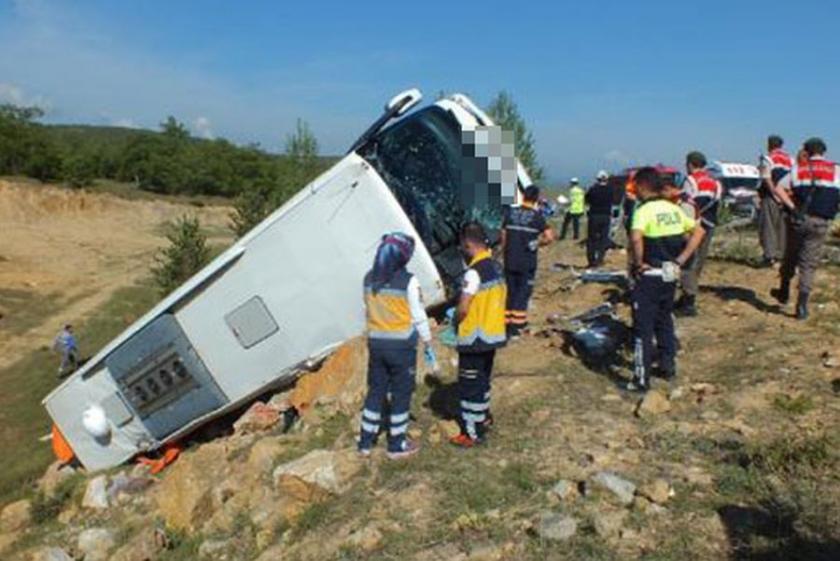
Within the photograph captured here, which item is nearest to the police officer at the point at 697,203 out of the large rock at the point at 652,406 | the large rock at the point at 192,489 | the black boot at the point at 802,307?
the black boot at the point at 802,307

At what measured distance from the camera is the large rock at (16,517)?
7671 mm

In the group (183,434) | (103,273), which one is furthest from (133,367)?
(103,273)

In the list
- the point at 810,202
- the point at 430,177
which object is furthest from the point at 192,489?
the point at 810,202

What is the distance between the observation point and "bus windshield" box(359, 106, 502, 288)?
741cm

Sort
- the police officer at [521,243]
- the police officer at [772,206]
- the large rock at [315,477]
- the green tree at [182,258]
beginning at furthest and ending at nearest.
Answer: the green tree at [182,258] → the police officer at [772,206] → the police officer at [521,243] → the large rock at [315,477]

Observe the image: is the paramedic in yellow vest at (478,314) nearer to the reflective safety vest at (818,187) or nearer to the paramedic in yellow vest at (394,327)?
the paramedic in yellow vest at (394,327)

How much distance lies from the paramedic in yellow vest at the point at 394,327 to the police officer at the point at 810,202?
411cm

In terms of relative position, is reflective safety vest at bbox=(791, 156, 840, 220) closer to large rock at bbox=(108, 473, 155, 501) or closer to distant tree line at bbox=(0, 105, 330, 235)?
large rock at bbox=(108, 473, 155, 501)

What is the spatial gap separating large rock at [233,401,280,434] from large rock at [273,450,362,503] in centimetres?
182

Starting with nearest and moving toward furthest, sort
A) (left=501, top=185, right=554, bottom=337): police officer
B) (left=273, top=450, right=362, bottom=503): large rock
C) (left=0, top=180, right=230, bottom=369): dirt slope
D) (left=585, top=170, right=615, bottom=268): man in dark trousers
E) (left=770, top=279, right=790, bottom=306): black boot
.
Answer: (left=273, top=450, right=362, bottom=503): large rock < (left=501, top=185, right=554, bottom=337): police officer < (left=770, top=279, right=790, bottom=306): black boot < (left=585, top=170, right=615, bottom=268): man in dark trousers < (left=0, top=180, right=230, bottom=369): dirt slope

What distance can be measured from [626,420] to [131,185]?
54.0 metres

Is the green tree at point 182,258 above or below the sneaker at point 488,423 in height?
below

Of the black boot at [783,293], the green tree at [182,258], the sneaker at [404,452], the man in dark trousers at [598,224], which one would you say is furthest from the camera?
the green tree at [182,258]

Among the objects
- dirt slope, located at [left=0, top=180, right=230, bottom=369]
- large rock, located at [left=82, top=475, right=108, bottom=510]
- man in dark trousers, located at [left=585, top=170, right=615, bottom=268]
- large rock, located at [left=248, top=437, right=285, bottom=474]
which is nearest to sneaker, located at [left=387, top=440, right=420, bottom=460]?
large rock, located at [left=248, top=437, right=285, bottom=474]
